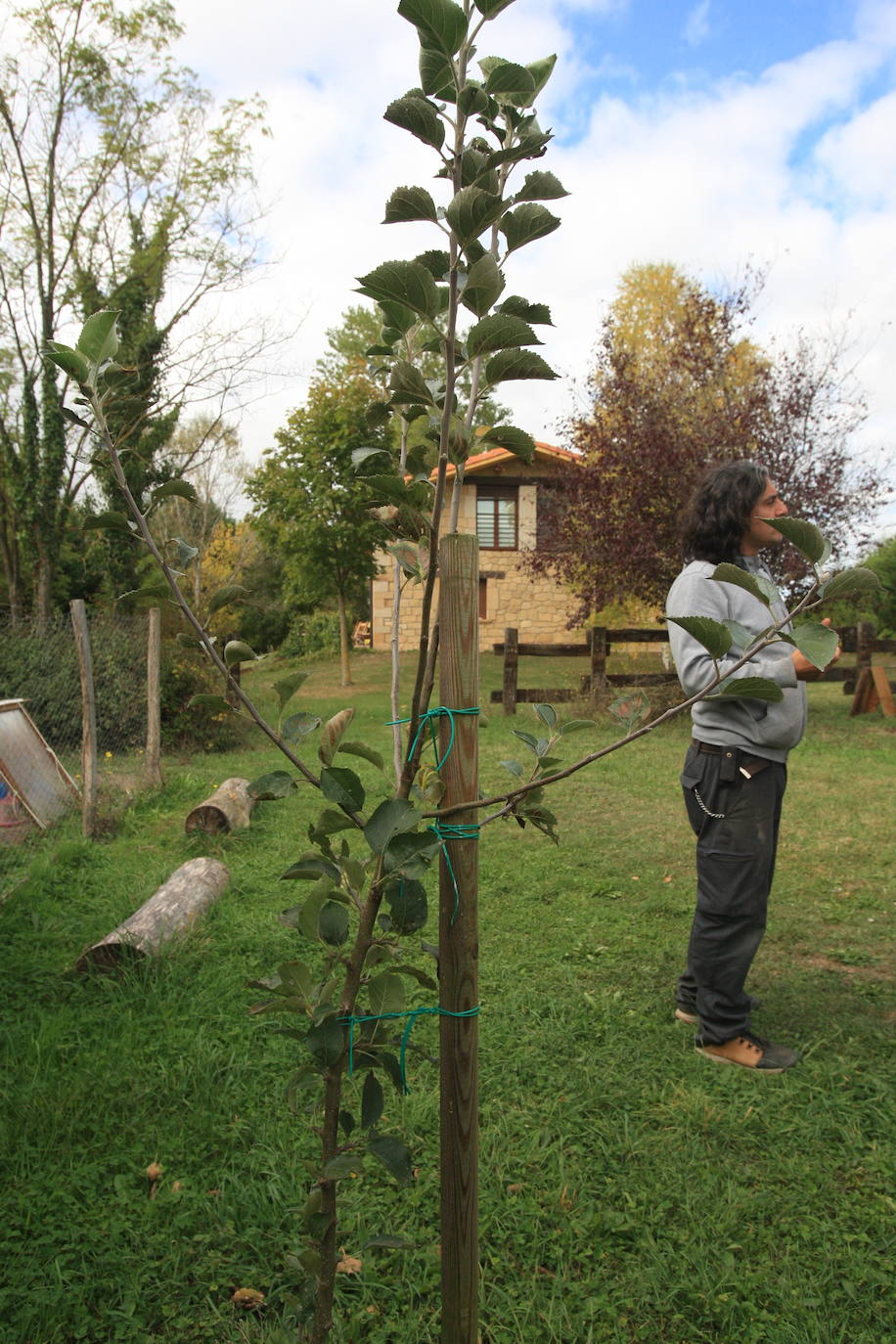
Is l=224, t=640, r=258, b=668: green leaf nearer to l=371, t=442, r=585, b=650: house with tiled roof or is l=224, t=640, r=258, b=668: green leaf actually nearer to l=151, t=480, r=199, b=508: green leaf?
l=151, t=480, r=199, b=508: green leaf

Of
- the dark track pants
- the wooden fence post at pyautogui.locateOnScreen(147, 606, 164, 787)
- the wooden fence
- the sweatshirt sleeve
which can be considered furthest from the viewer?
the wooden fence

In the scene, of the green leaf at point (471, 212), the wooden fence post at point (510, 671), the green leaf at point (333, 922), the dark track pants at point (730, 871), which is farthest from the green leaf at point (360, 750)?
the wooden fence post at point (510, 671)

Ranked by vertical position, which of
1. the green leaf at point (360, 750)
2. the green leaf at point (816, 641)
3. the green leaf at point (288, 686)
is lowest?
the green leaf at point (360, 750)

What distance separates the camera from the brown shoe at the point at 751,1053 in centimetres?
312

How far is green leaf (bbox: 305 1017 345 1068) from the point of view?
1.45 metres

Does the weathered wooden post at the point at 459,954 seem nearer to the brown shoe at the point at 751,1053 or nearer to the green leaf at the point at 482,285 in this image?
the green leaf at the point at 482,285

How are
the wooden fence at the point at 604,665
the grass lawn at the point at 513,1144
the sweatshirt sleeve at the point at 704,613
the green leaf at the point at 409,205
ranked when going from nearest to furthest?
the green leaf at the point at 409,205
the grass lawn at the point at 513,1144
the sweatshirt sleeve at the point at 704,613
the wooden fence at the point at 604,665

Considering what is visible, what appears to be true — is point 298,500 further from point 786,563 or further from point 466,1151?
point 466,1151

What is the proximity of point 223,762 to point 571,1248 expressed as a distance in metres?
7.83

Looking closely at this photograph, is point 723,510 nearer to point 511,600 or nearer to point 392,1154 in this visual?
point 392,1154

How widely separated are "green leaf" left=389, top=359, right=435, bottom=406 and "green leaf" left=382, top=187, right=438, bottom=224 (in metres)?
0.19

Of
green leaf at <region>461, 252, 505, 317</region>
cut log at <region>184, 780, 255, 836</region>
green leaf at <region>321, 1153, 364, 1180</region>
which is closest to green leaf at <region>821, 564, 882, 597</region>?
green leaf at <region>461, 252, 505, 317</region>

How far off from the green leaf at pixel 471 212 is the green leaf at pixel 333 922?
3.25ft

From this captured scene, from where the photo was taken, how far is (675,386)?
511 inches
